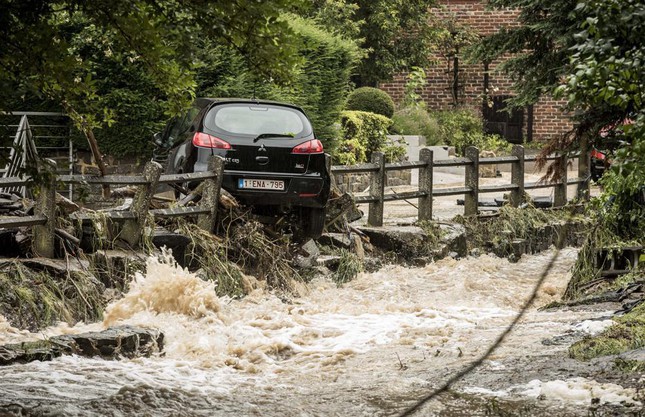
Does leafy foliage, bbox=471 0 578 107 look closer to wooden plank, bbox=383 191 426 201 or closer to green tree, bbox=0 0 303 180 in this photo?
wooden plank, bbox=383 191 426 201

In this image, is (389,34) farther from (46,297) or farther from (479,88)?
(46,297)

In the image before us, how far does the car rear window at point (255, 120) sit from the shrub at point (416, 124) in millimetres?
14380

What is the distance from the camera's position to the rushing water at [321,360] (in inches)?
305

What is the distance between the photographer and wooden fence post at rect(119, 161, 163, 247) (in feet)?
40.4

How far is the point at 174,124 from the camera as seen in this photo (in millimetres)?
14711

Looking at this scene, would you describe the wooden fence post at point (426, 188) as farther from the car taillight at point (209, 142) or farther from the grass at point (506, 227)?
the car taillight at point (209, 142)

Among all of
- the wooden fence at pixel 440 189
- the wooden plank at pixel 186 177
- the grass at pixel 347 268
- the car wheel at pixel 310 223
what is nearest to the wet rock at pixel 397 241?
the wooden fence at pixel 440 189

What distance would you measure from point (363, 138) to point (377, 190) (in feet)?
27.8

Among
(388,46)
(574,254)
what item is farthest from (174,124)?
(388,46)

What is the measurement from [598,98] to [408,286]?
8333 millimetres

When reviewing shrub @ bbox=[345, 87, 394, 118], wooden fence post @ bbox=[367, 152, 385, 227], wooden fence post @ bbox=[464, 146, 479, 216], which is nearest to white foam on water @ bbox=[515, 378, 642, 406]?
wooden fence post @ bbox=[367, 152, 385, 227]

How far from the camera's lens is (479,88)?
109 ft

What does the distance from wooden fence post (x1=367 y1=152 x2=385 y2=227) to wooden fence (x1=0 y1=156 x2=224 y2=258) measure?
358 centimetres

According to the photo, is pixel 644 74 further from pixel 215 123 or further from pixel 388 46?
pixel 388 46
